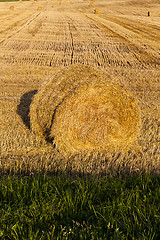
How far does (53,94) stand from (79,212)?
2.52 metres

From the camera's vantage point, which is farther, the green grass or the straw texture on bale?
the straw texture on bale

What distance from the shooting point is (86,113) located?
4.99 meters

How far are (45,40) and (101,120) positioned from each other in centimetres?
1089

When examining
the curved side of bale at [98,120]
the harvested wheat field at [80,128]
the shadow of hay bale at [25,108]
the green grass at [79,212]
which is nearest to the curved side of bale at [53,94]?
the harvested wheat field at [80,128]

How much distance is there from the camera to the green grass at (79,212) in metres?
2.85

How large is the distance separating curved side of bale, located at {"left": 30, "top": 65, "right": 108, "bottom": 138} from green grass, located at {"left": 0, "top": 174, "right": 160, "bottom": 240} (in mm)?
1456

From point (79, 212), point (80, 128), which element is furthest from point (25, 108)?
point (79, 212)

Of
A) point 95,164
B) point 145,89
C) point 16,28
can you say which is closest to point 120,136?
point 95,164

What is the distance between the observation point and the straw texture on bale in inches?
189

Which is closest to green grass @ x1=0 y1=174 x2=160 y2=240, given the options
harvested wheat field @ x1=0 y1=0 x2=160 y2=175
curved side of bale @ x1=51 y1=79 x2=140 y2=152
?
harvested wheat field @ x1=0 y1=0 x2=160 y2=175

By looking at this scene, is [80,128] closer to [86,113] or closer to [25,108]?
[86,113]

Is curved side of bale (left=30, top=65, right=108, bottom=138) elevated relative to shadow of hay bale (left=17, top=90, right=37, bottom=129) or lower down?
elevated

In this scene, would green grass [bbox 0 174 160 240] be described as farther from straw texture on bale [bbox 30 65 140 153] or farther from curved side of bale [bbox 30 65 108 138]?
curved side of bale [bbox 30 65 108 138]

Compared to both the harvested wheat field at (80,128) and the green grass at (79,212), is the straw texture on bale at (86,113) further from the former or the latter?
the green grass at (79,212)
